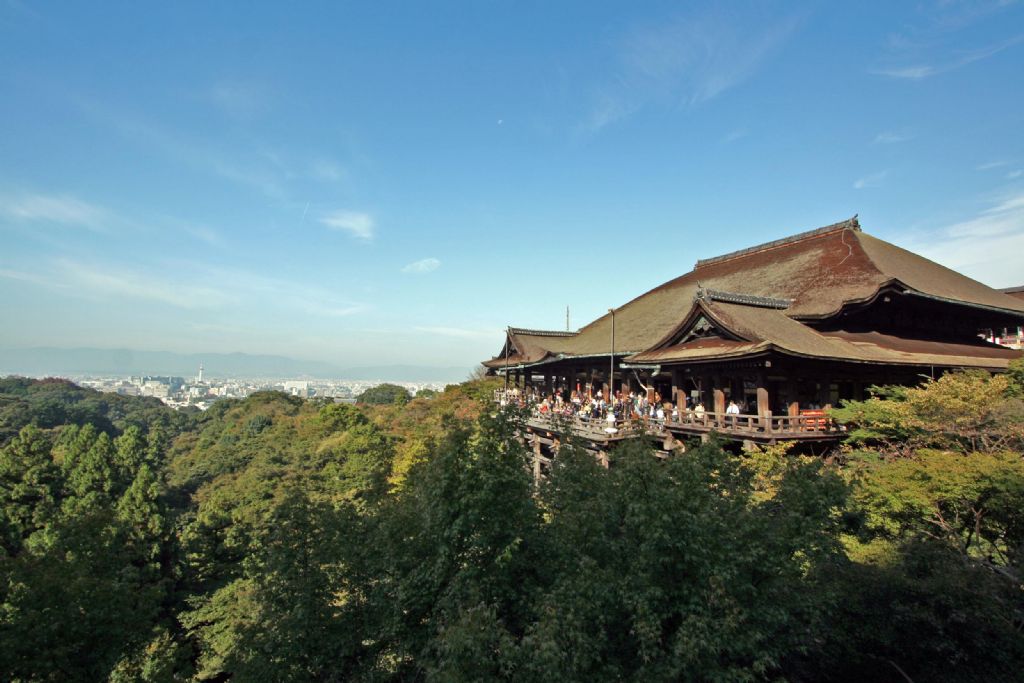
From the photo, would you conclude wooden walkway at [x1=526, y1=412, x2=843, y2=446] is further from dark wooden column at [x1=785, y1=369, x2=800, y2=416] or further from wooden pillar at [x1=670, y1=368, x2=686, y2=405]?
wooden pillar at [x1=670, y1=368, x2=686, y2=405]

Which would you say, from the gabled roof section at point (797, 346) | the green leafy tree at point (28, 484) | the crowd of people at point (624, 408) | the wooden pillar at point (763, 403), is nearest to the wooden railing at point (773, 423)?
the wooden pillar at point (763, 403)

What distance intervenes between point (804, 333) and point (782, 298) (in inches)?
233

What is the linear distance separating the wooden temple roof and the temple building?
0.29ft

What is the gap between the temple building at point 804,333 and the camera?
1677cm

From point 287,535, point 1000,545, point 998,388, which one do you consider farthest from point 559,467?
point 998,388

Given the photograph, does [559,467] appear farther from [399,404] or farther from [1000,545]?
[399,404]

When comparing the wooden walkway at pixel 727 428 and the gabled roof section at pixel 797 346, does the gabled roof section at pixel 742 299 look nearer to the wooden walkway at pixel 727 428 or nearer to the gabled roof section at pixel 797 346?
the gabled roof section at pixel 797 346

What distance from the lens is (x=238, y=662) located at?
1010 centimetres

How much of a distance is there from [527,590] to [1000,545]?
→ 11554mm

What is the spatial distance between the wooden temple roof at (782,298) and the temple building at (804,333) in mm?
88

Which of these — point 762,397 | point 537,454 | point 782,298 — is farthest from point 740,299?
point 537,454

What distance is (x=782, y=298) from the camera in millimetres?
23375

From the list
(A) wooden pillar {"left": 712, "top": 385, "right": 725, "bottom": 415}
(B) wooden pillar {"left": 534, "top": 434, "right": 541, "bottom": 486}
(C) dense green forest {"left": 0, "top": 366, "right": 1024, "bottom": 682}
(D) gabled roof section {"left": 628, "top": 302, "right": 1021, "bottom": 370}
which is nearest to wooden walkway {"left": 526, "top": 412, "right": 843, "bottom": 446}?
(A) wooden pillar {"left": 712, "top": 385, "right": 725, "bottom": 415}

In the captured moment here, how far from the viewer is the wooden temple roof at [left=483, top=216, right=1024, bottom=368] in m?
17.6
